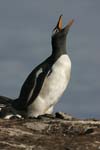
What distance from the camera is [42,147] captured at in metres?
13.4

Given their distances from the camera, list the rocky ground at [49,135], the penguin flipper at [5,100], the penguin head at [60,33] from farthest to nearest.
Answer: the penguin head at [60,33], the penguin flipper at [5,100], the rocky ground at [49,135]

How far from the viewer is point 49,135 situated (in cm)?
1447

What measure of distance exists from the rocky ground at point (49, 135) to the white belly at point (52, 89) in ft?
12.4

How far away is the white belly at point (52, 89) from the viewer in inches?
789

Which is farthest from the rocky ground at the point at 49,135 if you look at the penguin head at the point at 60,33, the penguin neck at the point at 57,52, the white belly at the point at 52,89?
the penguin head at the point at 60,33

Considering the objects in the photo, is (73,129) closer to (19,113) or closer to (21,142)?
(21,142)

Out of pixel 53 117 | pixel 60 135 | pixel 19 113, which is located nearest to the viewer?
pixel 60 135

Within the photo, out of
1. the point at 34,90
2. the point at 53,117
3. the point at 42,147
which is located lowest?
the point at 42,147

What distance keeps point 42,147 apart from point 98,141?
1.36m

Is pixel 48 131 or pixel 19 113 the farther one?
pixel 19 113

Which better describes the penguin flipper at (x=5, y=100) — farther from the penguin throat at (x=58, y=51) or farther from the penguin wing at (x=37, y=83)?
the penguin throat at (x=58, y=51)

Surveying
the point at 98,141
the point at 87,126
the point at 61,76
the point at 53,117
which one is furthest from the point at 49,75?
the point at 98,141

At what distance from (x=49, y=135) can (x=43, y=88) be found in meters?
5.86

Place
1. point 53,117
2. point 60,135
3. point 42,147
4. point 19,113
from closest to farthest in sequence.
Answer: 1. point 42,147
2. point 60,135
3. point 53,117
4. point 19,113
